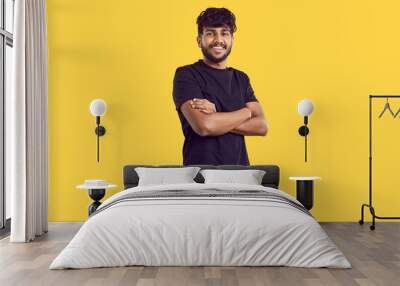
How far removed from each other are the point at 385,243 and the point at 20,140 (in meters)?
3.99

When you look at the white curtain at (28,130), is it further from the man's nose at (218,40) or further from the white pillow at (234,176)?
the man's nose at (218,40)

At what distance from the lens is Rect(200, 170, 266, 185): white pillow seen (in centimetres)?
633

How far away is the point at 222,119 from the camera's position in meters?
6.84

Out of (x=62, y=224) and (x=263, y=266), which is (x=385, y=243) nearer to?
(x=263, y=266)

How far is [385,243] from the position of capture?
5613 millimetres

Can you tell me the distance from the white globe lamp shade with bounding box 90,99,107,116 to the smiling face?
145 cm

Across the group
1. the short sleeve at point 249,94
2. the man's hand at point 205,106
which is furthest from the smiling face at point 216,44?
the man's hand at point 205,106

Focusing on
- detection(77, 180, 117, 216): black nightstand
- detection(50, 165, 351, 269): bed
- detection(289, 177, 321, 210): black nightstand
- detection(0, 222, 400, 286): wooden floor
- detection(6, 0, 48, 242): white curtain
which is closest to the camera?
detection(0, 222, 400, 286): wooden floor

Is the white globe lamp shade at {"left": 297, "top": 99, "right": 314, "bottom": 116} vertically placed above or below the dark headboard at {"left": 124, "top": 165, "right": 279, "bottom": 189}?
above

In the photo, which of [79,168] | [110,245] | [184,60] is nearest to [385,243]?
[110,245]

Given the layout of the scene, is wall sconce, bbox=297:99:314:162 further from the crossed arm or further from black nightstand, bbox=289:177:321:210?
black nightstand, bbox=289:177:321:210

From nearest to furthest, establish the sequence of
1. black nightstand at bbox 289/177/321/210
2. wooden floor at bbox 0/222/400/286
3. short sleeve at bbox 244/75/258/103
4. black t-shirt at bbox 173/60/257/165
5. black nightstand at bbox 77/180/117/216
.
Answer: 1. wooden floor at bbox 0/222/400/286
2. black nightstand at bbox 77/180/117/216
3. black nightstand at bbox 289/177/321/210
4. black t-shirt at bbox 173/60/257/165
5. short sleeve at bbox 244/75/258/103

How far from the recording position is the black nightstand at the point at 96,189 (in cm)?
652

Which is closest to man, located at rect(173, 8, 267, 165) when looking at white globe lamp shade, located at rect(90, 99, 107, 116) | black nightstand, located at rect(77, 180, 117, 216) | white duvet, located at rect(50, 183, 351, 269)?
white globe lamp shade, located at rect(90, 99, 107, 116)
